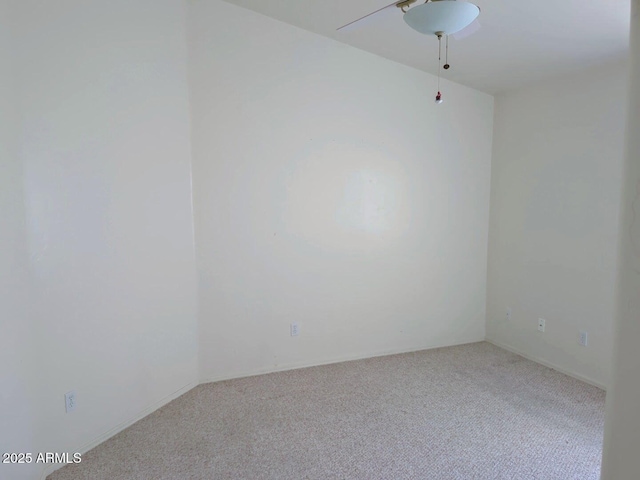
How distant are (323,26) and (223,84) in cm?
92

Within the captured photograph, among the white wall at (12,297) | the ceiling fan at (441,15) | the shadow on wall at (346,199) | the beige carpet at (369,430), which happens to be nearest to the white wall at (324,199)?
the shadow on wall at (346,199)

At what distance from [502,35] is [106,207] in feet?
9.35

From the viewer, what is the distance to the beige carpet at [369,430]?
6.61ft

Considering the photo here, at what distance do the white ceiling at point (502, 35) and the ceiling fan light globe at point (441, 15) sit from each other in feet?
1.07

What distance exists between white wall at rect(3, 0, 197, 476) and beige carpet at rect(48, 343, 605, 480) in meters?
0.33

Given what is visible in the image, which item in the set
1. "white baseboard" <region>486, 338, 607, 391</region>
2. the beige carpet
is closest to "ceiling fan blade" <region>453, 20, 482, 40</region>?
the beige carpet

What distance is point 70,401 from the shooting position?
2059mm

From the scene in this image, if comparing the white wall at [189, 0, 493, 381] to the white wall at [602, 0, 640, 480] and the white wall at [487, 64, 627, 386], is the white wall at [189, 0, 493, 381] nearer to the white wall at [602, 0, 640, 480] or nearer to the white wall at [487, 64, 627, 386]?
the white wall at [487, 64, 627, 386]

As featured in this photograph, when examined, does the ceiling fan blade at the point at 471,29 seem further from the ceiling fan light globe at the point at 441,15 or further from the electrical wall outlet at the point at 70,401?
the electrical wall outlet at the point at 70,401

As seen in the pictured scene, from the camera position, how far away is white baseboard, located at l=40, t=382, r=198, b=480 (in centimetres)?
197

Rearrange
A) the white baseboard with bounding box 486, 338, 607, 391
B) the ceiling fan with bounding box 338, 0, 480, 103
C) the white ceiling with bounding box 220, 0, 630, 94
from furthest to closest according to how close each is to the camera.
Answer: the white baseboard with bounding box 486, 338, 607, 391 < the white ceiling with bounding box 220, 0, 630, 94 < the ceiling fan with bounding box 338, 0, 480, 103

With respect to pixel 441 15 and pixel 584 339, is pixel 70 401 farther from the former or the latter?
pixel 584 339

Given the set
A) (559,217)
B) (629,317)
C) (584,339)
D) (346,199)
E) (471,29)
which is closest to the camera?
(629,317)

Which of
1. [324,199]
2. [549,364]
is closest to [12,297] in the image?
[324,199]
